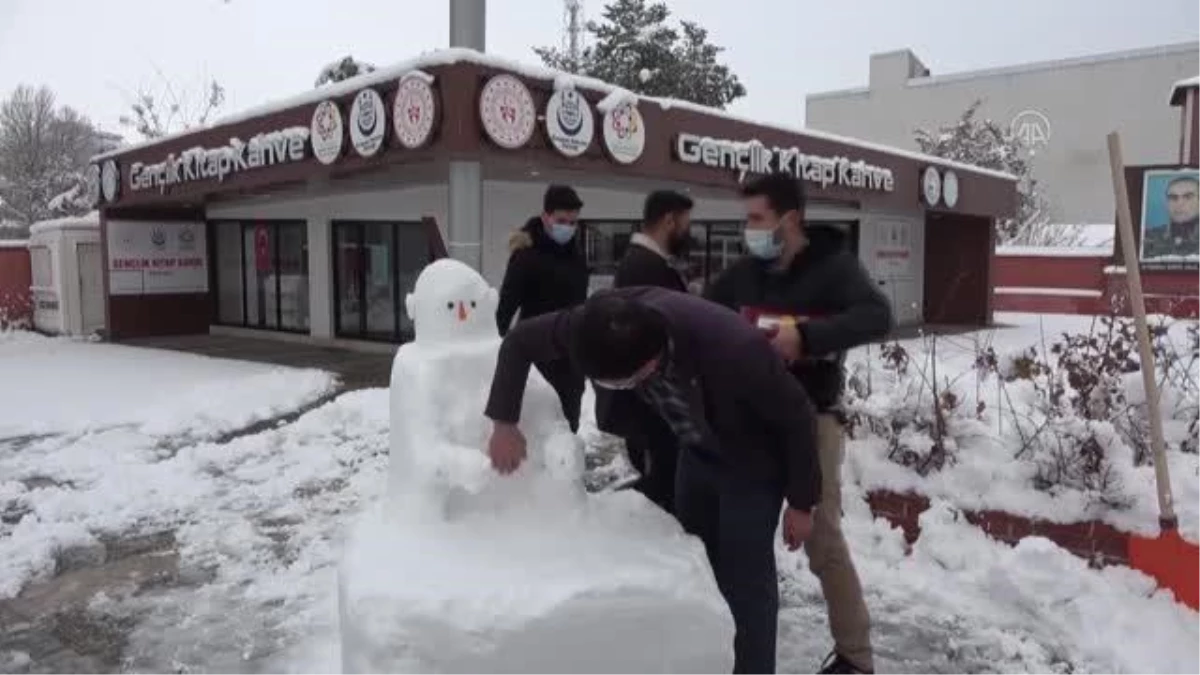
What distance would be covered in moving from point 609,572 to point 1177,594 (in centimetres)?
260

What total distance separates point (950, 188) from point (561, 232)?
13.8m

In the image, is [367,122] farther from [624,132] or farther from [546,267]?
[546,267]

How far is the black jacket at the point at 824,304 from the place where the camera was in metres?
2.81

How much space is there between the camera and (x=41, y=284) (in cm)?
1750

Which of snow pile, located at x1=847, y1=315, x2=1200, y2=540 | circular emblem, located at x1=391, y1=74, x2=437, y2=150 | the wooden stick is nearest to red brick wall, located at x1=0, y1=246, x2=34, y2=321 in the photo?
circular emblem, located at x1=391, y1=74, x2=437, y2=150

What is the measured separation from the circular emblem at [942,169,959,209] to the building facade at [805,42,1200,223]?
95.1ft

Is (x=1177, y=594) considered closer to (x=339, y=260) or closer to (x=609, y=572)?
(x=609, y=572)

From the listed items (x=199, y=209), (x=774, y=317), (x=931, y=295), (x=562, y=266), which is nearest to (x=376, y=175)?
(x=199, y=209)

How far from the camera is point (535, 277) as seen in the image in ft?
16.1

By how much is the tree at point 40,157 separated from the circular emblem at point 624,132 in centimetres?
2420

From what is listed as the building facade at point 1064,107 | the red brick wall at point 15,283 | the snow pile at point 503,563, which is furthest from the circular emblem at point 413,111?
the building facade at point 1064,107

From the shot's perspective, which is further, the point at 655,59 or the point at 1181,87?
the point at 655,59

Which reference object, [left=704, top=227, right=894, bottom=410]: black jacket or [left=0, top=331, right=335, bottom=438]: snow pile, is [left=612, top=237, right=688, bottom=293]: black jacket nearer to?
[left=704, top=227, right=894, bottom=410]: black jacket

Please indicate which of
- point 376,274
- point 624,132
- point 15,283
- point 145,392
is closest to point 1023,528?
point 624,132
